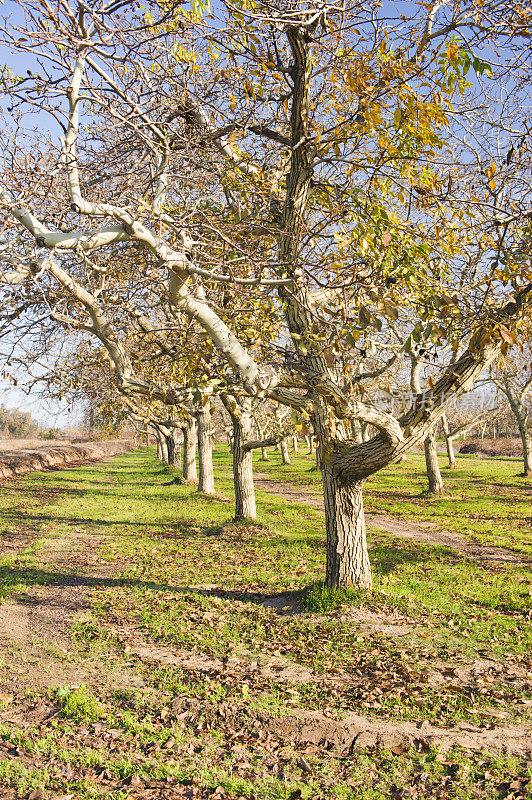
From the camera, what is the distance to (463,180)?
10.2m

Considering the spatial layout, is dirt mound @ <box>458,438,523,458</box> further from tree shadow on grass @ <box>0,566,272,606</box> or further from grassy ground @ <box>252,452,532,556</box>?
tree shadow on grass @ <box>0,566,272,606</box>

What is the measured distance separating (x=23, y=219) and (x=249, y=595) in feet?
22.3

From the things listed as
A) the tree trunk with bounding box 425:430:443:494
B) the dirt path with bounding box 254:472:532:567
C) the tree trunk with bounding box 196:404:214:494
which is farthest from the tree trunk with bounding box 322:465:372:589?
the tree trunk with bounding box 196:404:214:494

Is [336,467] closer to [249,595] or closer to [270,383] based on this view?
[270,383]

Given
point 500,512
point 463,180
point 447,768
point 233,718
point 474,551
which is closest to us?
point 447,768

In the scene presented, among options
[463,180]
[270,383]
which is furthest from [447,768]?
[463,180]

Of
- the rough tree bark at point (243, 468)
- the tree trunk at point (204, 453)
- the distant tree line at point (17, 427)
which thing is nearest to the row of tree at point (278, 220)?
the rough tree bark at point (243, 468)

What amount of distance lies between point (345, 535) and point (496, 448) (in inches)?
1703

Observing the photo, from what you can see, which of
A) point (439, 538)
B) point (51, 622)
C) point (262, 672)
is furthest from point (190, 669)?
point (439, 538)

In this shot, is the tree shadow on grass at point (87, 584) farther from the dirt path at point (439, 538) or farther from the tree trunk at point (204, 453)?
the tree trunk at point (204, 453)

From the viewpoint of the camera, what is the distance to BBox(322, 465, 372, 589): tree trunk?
305 inches

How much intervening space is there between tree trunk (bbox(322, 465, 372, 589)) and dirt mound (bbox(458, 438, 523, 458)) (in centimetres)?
4083

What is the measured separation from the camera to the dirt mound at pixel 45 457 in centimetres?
3322

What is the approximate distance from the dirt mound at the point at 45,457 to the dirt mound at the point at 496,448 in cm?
3661
